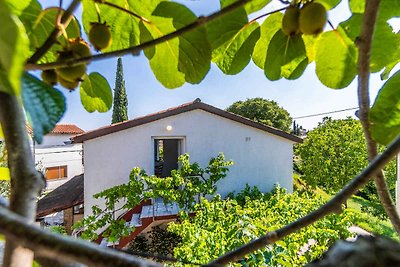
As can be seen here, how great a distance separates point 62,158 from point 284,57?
37.2ft

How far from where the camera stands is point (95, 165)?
5621 millimetres

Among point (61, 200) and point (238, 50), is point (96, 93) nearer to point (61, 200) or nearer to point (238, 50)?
point (238, 50)

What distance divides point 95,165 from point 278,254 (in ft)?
13.9

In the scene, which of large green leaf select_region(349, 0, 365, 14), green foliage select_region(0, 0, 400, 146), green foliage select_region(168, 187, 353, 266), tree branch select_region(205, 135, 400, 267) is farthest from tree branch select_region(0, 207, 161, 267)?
green foliage select_region(168, 187, 353, 266)

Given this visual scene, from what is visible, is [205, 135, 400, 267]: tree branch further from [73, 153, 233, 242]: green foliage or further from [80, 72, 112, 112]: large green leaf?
[73, 153, 233, 242]: green foliage

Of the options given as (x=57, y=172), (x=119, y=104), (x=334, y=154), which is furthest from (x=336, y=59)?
(x=119, y=104)

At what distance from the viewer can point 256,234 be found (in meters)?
2.64

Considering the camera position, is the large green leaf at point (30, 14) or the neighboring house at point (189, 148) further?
the neighboring house at point (189, 148)

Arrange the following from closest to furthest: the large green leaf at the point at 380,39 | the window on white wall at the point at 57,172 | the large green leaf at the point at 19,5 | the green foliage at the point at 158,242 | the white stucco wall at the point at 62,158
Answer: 1. the large green leaf at the point at 19,5
2. the large green leaf at the point at 380,39
3. the green foliage at the point at 158,242
4. the white stucco wall at the point at 62,158
5. the window on white wall at the point at 57,172

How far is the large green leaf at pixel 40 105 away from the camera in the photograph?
0.19m

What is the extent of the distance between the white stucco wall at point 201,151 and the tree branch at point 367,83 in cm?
556

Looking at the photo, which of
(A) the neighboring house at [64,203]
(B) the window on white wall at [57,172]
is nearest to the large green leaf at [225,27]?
(A) the neighboring house at [64,203]

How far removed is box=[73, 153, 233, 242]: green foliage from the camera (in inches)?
177

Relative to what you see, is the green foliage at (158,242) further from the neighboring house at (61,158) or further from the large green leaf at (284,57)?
the neighboring house at (61,158)
